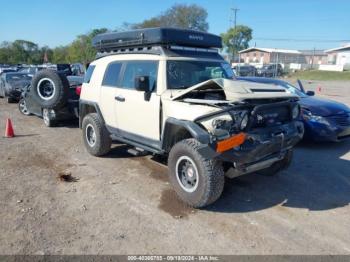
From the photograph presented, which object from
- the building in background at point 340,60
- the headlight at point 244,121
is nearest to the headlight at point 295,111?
the headlight at point 244,121

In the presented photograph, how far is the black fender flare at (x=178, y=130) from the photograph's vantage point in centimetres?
406

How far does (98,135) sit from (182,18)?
69548 mm

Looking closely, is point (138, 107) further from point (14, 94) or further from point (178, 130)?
point (14, 94)

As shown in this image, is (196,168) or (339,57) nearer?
(196,168)

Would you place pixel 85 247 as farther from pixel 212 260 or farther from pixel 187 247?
pixel 212 260

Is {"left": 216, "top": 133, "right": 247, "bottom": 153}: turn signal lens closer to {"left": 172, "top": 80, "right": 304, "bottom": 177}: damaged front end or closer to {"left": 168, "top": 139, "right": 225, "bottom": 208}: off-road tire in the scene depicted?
{"left": 172, "top": 80, "right": 304, "bottom": 177}: damaged front end

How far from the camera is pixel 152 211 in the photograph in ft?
14.3

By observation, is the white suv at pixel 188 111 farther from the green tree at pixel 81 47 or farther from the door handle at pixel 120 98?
the green tree at pixel 81 47

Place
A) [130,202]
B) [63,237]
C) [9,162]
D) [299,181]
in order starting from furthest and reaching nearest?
[9,162] → [299,181] → [130,202] → [63,237]

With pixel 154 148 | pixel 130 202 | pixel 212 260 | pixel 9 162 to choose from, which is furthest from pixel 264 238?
pixel 9 162

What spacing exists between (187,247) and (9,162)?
4341mm

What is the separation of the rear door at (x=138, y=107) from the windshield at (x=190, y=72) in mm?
247

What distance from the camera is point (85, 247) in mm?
3516

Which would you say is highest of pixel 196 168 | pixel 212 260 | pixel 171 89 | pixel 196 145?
pixel 171 89
